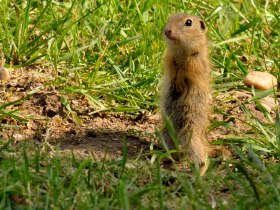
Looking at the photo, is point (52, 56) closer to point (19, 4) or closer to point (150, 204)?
point (19, 4)

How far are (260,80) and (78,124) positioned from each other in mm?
1495

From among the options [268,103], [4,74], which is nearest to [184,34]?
[268,103]

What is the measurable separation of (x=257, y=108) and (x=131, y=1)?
1444 mm

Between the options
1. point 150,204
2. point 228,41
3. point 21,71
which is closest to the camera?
point 150,204

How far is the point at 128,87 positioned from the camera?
243 inches

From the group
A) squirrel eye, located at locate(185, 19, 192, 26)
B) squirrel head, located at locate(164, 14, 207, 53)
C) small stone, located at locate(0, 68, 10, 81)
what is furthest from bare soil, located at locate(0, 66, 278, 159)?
squirrel eye, located at locate(185, 19, 192, 26)

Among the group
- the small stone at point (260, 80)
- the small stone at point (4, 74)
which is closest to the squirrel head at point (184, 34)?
the small stone at point (260, 80)

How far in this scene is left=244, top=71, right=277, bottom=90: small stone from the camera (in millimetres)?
6461

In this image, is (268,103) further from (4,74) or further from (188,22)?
(4,74)

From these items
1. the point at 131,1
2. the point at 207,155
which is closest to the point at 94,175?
the point at 207,155

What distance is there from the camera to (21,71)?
631 cm

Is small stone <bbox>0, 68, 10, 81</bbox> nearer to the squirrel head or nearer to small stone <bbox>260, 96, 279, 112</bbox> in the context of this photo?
the squirrel head

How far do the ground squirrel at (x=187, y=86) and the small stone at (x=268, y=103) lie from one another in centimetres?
79

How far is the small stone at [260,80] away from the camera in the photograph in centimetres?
646
